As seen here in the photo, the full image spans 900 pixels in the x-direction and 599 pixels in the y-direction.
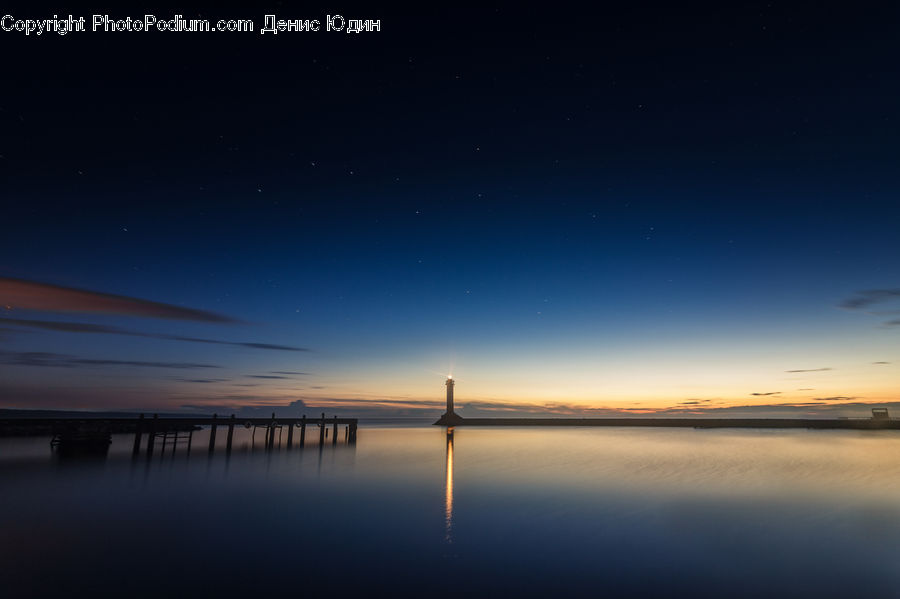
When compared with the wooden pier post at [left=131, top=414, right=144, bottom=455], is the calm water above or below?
below

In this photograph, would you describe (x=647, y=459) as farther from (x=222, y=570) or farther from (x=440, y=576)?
(x=222, y=570)

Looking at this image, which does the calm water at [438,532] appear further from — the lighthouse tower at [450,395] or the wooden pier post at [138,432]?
the lighthouse tower at [450,395]

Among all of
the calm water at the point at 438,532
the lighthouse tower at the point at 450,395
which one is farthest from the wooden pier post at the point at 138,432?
the lighthouse tower at the point at 450,395

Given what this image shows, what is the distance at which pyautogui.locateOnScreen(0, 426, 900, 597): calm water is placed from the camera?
44.6 ft

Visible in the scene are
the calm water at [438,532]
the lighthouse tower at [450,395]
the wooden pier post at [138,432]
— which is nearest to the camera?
the calm water at [438,532]

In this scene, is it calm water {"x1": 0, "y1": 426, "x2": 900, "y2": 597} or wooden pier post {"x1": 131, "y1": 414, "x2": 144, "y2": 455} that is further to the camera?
wooden pier post {"x1": 131, "y1": 414, "x2": 144, "y2": 455}

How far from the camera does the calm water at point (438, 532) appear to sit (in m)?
13.6

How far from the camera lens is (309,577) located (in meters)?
13.7

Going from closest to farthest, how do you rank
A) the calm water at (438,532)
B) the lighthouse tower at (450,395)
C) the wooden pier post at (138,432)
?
the calm water at (438,532) → the wooden pier post at (138,432) → the lighthouse tower at (450,395)

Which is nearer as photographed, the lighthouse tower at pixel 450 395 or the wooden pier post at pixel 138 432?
the wooden pier post at pixel 138 432

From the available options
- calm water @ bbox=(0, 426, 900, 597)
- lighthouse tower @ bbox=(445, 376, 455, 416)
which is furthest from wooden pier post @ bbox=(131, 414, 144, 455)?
lighthouse tower @ bbox=(445, 376, 455, 416)

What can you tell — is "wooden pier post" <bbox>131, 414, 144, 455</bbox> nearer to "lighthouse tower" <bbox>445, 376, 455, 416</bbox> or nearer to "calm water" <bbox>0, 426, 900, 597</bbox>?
"calm water" <bbox>0, 426, 900, 597</bbox>

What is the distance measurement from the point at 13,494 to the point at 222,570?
754 inches

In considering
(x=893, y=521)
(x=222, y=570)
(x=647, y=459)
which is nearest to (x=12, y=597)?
(x=222, y=570)
